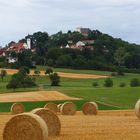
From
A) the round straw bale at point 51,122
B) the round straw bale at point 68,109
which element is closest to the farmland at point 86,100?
the round straw bale at point 51,122

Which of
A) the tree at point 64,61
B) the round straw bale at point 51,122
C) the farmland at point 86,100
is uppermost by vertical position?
the tree at point 64,61

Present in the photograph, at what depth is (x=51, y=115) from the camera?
23547 mm

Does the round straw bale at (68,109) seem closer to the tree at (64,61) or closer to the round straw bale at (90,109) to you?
the round straw bale at (90,109)

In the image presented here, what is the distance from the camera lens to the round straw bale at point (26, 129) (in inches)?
726

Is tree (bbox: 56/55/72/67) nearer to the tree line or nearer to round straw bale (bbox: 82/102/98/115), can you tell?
the tree line

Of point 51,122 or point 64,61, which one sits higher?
point 64,61

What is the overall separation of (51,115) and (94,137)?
3716mm

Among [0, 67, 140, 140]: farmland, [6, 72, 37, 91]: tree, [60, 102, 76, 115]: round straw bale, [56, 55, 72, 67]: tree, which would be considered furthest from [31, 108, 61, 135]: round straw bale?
[56, 55, 72, 67]: tree

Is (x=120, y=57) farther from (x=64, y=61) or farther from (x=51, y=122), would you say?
(x=51, y=122)

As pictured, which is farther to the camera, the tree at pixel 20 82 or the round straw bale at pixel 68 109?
the tree at pixel 20 82

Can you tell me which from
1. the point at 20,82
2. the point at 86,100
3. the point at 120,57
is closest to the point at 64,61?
the point at 120,57

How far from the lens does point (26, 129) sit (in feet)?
61.6

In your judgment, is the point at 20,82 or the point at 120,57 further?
the point at 120,57

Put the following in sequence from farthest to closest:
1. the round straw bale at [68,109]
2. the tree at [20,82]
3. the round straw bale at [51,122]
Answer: the tree at [20,82]
the round straw bale at [68,109]
the round straw bale at [51,122]
